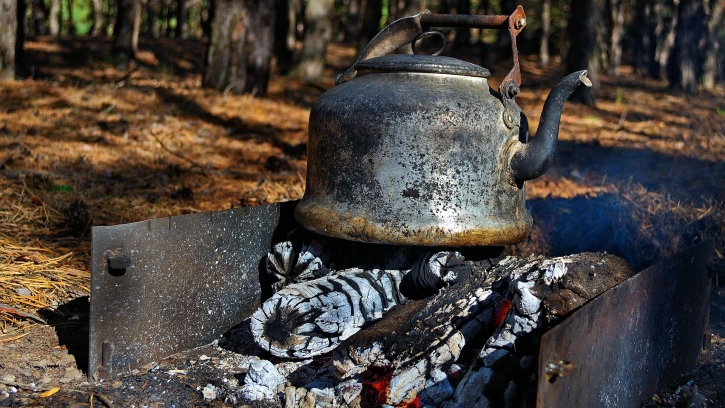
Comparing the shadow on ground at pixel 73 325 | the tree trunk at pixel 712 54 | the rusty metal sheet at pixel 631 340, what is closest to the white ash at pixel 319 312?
the shadow on ground at pixel 73 325

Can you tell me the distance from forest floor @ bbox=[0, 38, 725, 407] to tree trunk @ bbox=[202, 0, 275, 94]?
23 centimetres

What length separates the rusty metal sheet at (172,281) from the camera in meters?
2.82

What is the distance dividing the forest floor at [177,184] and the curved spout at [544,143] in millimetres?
984

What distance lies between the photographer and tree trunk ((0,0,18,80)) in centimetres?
709

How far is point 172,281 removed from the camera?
121 inches

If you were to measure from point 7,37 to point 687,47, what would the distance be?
1055cm

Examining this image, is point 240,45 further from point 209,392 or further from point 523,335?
point 523,335

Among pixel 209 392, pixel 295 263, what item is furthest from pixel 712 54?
pixel 209 392

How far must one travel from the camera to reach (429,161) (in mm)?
2996

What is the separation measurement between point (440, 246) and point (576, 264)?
562mm

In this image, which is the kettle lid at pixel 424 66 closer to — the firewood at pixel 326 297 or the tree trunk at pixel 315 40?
the firewood at pixel 326 297

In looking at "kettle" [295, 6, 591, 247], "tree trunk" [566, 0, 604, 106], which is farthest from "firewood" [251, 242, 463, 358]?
"tree trunk" [566, 0, 604, 106]

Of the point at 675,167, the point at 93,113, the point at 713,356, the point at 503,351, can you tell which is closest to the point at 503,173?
the point at 503,351

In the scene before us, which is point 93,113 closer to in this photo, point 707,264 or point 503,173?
point 503,173
